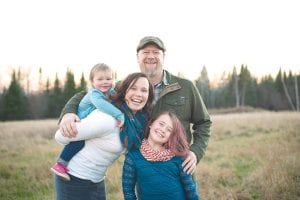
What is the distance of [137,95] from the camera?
3.02 m

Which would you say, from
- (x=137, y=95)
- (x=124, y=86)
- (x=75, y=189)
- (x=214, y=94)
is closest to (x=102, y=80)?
(x=124, y=86)

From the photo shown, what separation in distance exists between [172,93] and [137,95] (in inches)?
30.0

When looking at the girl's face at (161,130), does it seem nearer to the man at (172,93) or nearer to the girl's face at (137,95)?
the girl's face at (137,95)

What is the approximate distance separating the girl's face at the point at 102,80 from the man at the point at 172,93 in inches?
9.2

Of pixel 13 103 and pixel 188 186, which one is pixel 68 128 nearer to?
pixel 188 186

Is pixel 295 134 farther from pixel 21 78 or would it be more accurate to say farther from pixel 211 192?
pixel 21 78

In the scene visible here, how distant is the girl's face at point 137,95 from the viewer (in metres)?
3.03

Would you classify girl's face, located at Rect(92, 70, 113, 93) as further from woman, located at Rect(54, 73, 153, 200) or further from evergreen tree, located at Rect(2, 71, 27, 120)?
evergreen tree, located at Rect(2, 71, 27, 120)

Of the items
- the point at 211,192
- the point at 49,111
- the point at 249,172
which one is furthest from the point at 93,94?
the point at 49,111

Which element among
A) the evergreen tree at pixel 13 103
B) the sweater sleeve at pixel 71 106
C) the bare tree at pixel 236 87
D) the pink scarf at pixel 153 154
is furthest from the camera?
the bare tree at pixel 236 87

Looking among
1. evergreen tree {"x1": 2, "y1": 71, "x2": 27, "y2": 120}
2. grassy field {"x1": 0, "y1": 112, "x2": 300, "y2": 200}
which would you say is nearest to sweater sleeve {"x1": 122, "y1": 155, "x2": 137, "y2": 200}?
grassy field {"x1": 0, "y1": 112, "x2": 300, "y2": 200}

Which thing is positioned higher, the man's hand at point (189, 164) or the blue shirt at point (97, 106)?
the blue shirt at point (97, 106)

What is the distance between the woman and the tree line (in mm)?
34883

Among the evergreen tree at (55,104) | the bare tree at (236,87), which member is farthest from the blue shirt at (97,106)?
the bare tree at (236,87)
